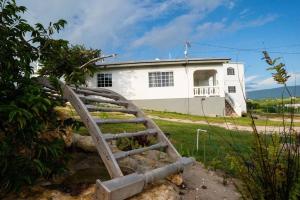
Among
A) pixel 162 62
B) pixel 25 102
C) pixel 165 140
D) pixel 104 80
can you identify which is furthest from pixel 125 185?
pixel 104 80

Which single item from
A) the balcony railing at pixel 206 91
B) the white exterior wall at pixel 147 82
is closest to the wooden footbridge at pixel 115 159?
the white exterior wall at pixel 147 82

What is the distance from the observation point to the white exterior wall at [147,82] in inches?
1011

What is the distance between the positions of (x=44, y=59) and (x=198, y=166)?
3514mm

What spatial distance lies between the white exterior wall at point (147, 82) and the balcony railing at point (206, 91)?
1.12ft

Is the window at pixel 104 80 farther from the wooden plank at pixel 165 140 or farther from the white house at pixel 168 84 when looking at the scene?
the wooden plank at pixel 165 140

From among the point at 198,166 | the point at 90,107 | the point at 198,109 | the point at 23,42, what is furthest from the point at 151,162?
the point at 198,109

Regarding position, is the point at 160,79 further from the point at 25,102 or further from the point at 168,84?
the point at 25,102

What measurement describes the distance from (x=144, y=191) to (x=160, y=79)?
21.9 m

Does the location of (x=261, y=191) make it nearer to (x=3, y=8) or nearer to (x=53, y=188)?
(x=53, y=188)

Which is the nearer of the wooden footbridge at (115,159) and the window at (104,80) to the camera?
the wooden footbridge at (115,159)

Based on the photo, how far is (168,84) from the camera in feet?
84.9

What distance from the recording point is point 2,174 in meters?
3.48

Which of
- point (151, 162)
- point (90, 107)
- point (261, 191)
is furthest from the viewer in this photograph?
point (151, 162)

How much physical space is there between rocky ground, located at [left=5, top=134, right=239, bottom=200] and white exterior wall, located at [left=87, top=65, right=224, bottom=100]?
19791mm
